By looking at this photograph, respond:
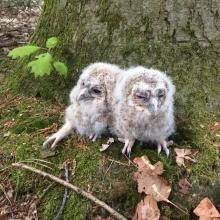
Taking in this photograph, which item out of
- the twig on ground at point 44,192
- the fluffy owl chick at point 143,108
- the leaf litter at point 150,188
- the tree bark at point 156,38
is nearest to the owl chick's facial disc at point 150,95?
the fluffy owl chick at point 143,108

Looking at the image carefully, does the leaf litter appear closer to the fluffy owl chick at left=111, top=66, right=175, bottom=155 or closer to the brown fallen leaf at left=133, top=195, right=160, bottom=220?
the brown fallen leaf at left=133, top=195, right=160, bottom=220

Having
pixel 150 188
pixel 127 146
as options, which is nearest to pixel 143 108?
pixel 127 146

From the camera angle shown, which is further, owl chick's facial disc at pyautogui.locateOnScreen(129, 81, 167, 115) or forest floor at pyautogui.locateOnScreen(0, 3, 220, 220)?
forest floor at pyautogui.locateOnScreen(0, 3, 220, 220)

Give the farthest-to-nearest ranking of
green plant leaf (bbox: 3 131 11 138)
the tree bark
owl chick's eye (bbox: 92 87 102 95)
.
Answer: green plant leaf (bbox: 3 131 11 138), the tree bark, owl chick's eye (bbox: 92 87 102 95)

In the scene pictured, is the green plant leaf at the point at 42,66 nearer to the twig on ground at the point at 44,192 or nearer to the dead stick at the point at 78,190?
the dead stick at the point at 78,190

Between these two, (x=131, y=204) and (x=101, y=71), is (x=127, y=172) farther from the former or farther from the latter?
(x=101, y=71)

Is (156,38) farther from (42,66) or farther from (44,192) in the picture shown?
(44,192)

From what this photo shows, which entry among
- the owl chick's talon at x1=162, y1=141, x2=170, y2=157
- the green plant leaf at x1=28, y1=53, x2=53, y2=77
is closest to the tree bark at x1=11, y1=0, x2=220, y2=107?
the green plant leaf at x1=28, y1=53, x2=53, y2=77
